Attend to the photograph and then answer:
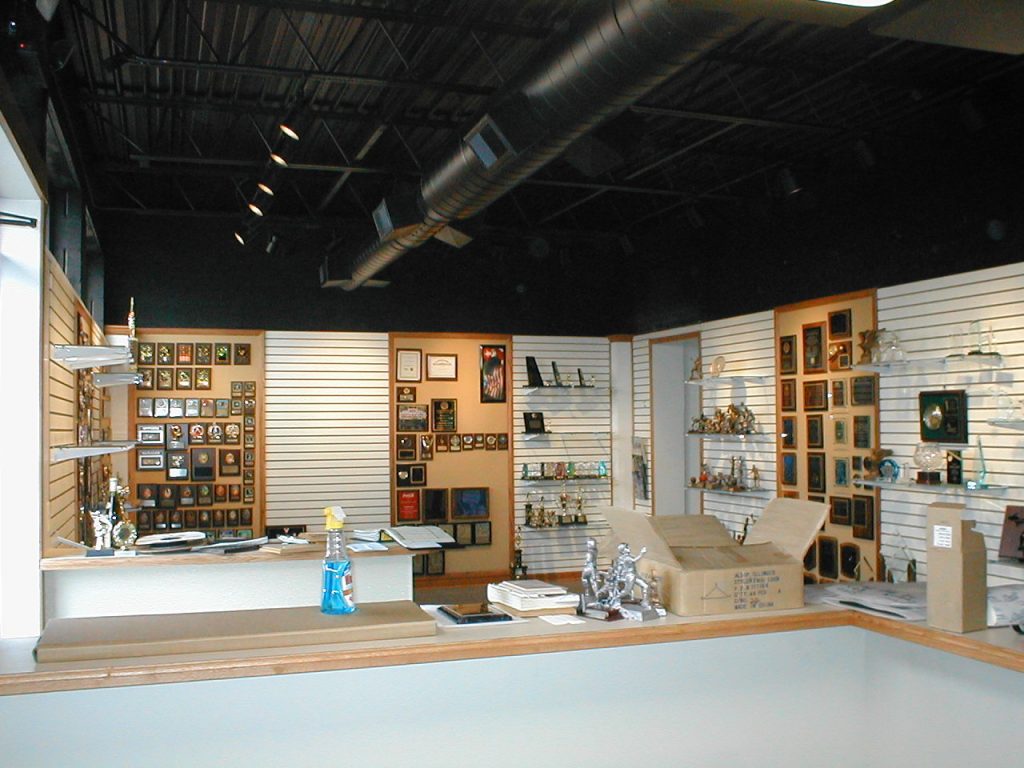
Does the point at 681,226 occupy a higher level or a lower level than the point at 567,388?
higher

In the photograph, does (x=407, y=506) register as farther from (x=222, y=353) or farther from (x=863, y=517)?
(x=863, y=517)

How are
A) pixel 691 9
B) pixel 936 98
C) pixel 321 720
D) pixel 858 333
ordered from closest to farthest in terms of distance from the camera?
pixel 321 720
pixel 691 9
pixel 936 98
pixel 858 333

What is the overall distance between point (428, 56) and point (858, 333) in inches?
156

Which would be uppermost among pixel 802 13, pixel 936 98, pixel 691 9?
pixel 936 98

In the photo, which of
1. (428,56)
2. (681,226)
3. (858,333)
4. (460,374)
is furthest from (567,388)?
(428,56)

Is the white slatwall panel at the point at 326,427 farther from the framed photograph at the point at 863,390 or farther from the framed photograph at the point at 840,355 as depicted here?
the framed photograph at the point at 863,390

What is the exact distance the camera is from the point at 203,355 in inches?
418

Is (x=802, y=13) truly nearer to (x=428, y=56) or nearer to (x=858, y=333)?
(x=428, y=56)

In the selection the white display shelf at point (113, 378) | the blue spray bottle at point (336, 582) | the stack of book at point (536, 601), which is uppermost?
the white display shelf at point (113, 378)

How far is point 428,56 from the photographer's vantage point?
23.0 ft

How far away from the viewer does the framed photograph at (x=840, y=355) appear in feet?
25.5

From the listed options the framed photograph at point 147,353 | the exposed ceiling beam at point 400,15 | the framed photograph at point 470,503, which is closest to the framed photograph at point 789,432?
the framed photograph at point 470,503

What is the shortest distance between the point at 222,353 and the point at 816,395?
6268mm

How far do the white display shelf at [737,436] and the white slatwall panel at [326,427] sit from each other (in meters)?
3.62
